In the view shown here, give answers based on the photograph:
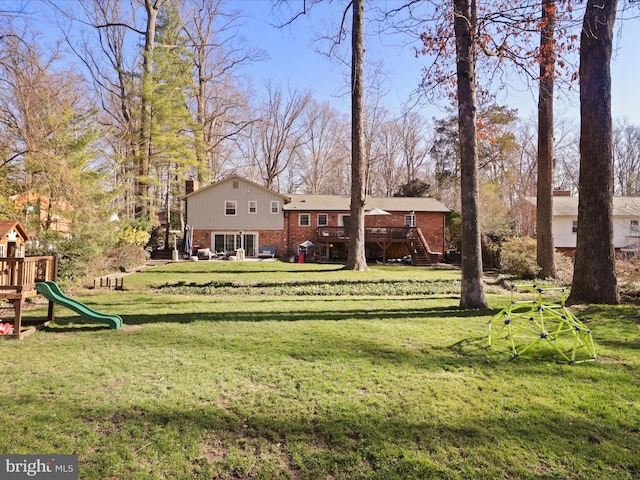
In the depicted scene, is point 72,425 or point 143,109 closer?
point 72,425

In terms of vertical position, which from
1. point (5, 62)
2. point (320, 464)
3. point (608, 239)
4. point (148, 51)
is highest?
point (148, 51)

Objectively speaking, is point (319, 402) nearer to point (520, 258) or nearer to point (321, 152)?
point (520, 258)

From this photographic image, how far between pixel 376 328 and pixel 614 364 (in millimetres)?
3256

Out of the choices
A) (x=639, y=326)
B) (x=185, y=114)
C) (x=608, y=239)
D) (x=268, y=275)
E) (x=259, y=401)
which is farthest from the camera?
(x=185, y=114)

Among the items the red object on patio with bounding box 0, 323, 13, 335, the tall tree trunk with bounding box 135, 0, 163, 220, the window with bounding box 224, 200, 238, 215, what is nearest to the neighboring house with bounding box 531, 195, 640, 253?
the window with bounding box 224, 200, 238, 215

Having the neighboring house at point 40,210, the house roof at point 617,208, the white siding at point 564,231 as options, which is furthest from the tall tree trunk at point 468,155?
the white siding at point 564,231

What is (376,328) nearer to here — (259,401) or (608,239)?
(259,401)

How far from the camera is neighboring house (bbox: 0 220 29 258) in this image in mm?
7098

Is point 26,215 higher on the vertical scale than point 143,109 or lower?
lower

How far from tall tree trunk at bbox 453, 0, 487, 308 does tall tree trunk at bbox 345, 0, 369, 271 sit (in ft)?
30.4

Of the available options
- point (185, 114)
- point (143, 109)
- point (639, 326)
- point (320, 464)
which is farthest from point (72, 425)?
point (185, 114)

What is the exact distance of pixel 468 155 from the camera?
8047 millimetres

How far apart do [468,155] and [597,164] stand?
2592 mm

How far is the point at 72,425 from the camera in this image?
301 cm
